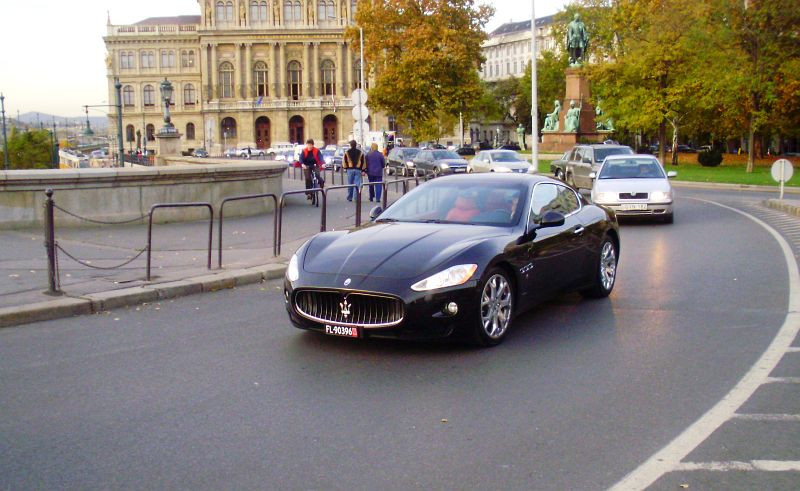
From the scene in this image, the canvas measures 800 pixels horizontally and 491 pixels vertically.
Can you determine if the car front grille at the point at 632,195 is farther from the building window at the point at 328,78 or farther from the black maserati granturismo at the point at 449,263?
the building window at the point at 328,78

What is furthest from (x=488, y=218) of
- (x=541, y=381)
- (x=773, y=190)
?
(x=773, y=190)

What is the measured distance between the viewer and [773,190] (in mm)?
32969

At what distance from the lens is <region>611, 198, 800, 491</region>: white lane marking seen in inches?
186

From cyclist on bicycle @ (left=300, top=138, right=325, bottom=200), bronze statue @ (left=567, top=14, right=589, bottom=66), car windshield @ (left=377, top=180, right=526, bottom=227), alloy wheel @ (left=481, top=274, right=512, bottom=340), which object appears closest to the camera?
alloy wheel @ (left=481, top=274, right=512, bottom=340)

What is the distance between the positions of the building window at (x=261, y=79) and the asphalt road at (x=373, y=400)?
111 meters

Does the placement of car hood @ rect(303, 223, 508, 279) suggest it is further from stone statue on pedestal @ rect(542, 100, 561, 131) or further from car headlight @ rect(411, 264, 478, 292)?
stone statue on pedestal @ rect(542, 100, 561, 131)

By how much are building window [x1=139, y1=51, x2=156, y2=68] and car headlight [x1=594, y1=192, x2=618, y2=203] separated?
389ft

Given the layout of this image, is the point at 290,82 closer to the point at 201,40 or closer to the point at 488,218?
the point at 201,40

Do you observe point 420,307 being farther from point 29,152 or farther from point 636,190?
point 29,152

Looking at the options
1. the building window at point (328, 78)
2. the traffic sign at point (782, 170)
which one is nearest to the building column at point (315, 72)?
the building window at point (328, 78)

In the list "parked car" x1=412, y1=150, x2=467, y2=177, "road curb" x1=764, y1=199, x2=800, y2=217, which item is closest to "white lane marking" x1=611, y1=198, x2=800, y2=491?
"road curb" x1=764, y1=199, x2=800, y2=217

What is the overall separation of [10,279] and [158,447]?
687 cm

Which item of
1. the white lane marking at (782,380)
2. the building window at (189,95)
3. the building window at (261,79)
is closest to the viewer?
the white lane marking at (782,380)

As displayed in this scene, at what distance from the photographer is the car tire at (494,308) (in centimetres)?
764
